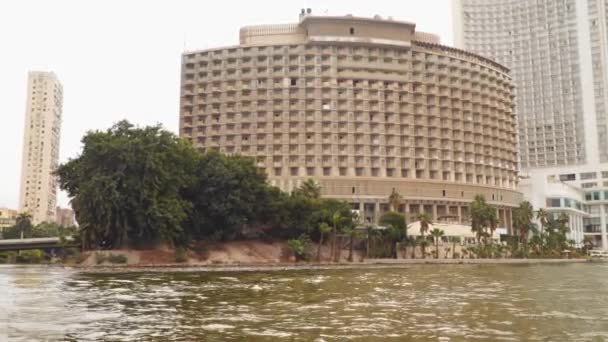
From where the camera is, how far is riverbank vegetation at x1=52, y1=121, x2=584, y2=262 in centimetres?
7856

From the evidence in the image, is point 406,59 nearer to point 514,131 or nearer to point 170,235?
point 514,131

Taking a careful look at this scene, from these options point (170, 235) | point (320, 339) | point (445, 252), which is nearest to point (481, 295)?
point (320, 339)

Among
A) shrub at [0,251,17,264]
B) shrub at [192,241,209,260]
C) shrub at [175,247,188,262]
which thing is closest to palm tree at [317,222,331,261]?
shrub at [192,241,209,260]

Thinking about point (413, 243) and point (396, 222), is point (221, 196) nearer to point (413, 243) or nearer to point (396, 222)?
point (396, 222)

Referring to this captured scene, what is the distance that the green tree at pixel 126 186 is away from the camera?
7762 centimetres

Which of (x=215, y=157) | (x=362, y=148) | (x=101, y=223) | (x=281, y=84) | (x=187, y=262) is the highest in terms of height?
(x=281, y=84)

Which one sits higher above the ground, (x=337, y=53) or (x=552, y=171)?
(x=337, y=53)

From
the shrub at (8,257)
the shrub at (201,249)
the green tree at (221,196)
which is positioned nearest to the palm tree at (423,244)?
the green tree at (221,196)

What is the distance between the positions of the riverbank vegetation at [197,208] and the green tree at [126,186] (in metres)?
0.14

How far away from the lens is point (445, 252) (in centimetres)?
11744

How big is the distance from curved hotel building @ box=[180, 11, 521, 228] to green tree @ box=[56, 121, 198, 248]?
61.8 m

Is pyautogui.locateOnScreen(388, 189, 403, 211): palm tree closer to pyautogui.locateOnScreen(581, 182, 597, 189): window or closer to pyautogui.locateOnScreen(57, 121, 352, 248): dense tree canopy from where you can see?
pyautogui.locateOnScreen(57, 121, 352, 248): dense tree canopy

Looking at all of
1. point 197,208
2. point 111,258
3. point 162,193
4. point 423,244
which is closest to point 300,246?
point 197,208

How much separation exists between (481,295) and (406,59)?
12470 cm
